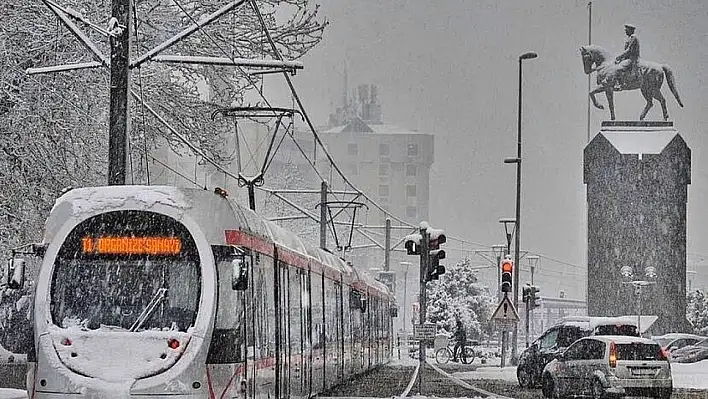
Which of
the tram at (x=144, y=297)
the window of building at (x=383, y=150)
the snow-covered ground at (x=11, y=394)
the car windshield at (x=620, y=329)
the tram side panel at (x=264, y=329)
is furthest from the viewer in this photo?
the window of building at (x=383, y=150)

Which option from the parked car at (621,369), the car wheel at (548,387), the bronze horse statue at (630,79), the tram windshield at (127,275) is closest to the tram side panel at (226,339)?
the tram windshield at (127,275)

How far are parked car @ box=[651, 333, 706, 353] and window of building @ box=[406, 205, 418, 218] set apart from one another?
106056 millimetres

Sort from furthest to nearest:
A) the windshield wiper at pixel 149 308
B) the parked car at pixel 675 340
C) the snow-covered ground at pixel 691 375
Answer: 1. the parked car at pixel 675 340
2. the snow-covered ground at pixel 691 375
3. the windshield wiper at pixel 149 308

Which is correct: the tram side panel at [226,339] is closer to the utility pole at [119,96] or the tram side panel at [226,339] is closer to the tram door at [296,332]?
the tram door at [296,332]

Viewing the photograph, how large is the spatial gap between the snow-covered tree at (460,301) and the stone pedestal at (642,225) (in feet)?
74.5

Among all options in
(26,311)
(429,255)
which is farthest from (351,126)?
(26,311)

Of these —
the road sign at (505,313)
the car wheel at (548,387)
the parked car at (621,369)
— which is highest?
the road sign at (505,313)

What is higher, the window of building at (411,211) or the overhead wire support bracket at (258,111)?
the window of building at (411,211)

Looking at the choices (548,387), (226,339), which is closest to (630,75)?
(548,387)

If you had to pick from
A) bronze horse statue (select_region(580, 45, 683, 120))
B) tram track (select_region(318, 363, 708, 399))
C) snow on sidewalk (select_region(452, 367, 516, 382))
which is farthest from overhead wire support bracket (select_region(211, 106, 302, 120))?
bronze horse statue (select_region(580, 45, 683, 120))

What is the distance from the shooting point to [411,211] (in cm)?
16888

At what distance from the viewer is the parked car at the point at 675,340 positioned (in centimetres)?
5834

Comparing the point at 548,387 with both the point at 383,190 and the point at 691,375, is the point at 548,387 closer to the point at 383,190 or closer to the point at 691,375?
the point at 691,375

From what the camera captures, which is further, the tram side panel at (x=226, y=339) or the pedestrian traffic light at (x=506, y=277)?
the pedestrian traffic light at (x=506, y=277)
